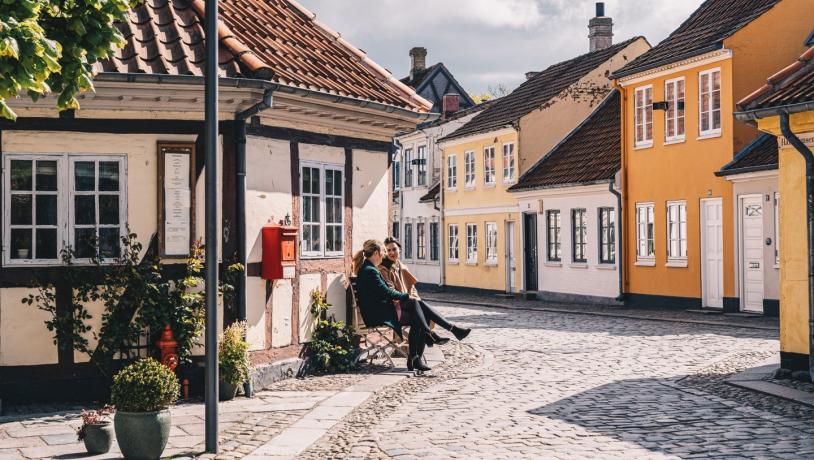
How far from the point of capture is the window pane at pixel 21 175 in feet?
37.7

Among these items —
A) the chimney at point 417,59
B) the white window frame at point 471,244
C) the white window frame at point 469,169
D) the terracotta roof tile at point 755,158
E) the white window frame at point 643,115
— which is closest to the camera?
the terracotta roof tile at point 755,158

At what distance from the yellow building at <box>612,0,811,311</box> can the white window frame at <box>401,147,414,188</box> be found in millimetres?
16084

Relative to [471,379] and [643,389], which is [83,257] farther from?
[643,389]

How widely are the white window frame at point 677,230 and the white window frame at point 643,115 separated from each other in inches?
76.0

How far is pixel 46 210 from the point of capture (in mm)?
11625

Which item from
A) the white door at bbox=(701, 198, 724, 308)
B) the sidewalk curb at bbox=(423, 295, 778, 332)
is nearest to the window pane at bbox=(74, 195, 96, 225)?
the sidewalk curb at bbox=(423, 295, 778, 332)

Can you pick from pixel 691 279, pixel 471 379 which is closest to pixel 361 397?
pixel 471 379

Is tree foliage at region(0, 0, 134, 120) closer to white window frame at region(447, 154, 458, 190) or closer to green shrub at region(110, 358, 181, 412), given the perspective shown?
green shrub at region(110, 358, 181, 412)

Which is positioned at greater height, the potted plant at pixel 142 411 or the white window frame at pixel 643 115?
the white window frame at pixel 643 115

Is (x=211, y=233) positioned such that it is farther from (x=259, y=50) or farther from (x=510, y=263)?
(x=510, y=263)

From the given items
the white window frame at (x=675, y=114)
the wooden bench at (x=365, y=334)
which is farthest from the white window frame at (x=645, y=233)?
the wooden bench at (x=365, y=334)

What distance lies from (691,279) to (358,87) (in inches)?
538

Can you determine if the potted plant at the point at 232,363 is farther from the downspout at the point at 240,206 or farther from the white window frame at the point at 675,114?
the white window frame at the point at 675,114

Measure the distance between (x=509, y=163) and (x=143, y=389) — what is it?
26.9 meters
